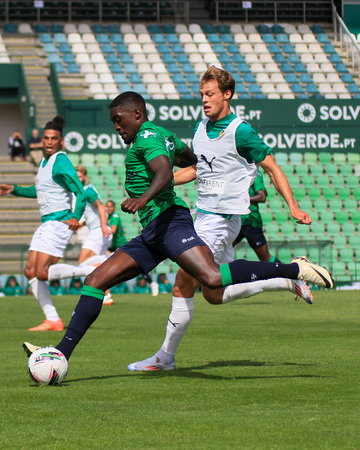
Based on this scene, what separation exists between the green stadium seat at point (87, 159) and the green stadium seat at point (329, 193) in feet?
23.5

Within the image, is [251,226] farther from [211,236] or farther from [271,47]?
[271,47]

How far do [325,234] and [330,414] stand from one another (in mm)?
17843

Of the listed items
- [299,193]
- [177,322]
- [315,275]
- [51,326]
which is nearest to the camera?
[315,275]

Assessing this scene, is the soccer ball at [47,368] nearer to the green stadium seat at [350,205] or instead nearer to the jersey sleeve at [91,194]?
the jersey sleeve at [91,194]

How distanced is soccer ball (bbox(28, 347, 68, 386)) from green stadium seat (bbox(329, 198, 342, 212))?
1798 cm

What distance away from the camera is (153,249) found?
5.24 m

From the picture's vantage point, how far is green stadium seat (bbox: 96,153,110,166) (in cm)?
2261

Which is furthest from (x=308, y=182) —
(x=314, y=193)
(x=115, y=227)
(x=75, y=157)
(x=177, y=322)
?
(x=177, y=322)

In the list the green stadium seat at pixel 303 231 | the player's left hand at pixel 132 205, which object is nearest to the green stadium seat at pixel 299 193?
the green stadium seat at pixel 303 231

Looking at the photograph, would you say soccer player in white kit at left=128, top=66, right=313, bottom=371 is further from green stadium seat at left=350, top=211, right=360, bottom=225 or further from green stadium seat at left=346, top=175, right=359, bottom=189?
green stadium seat at left=346, top=175, right=359, bottom=189

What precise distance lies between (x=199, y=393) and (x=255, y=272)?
0.90 meters

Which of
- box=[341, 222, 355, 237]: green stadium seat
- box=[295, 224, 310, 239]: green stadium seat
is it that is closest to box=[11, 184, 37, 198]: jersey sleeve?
box=[295, 224, 310, 239]: green stadium seat

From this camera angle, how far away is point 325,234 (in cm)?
2116

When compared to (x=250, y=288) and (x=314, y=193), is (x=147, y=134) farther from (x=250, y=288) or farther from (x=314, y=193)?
(x=314, y=193)
